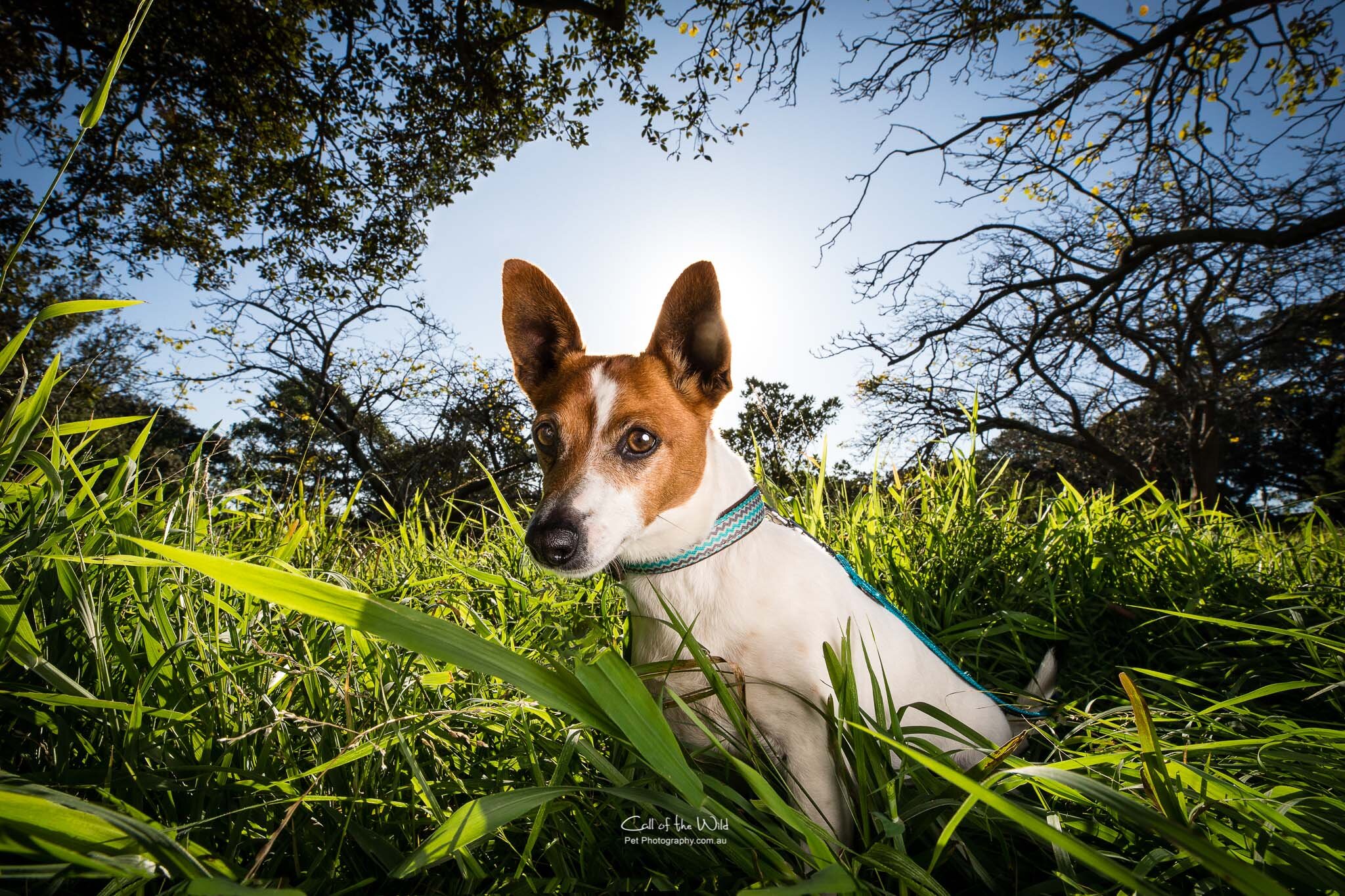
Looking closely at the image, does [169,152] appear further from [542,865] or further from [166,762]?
[542,865]

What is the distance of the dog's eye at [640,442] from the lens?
1.67 metres

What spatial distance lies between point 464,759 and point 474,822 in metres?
0.68

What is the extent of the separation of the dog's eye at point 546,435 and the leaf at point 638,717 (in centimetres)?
108

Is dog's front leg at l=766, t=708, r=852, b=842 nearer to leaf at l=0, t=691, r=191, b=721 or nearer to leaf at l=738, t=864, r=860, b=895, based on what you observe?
leaf at l=738, t=864, r=860, b=895

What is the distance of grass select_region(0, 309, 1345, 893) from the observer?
688 mm

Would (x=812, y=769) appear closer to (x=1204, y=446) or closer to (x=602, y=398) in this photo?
(x=602, y=398)

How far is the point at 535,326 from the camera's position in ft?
6.73

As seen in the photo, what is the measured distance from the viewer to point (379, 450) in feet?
32.6

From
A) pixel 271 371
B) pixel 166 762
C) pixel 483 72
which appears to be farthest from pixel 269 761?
pixel 271 371

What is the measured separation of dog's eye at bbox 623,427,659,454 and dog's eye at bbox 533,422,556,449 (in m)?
0.26

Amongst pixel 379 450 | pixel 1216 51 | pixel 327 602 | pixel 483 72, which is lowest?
pixel 379 450

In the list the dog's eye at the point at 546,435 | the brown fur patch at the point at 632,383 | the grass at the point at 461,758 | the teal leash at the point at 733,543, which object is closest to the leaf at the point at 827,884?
the grass at the point at 461,758

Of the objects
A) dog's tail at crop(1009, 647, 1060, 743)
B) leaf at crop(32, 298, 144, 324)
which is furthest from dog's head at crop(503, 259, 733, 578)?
dog's tail at crop(1009, 647, 1060, 743)

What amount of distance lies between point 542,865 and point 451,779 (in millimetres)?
→ 283
